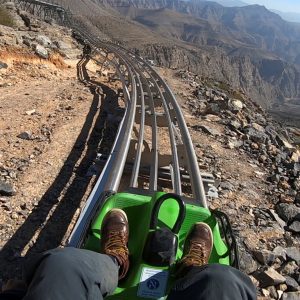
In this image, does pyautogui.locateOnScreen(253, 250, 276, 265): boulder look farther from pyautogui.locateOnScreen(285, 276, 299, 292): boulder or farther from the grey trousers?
the grey trousers

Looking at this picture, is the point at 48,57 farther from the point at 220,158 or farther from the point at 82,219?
the point at 82,219

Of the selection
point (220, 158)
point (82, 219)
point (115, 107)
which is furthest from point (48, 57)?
point (82, 219)

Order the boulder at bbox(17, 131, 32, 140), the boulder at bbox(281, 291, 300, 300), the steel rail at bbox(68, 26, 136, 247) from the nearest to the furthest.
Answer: the steel rail at bbox(68, 26, 136, 247)
the boulder at bbox(281, 291, 300, 300)
the boulder at bbox(17, 131, 32, 140)

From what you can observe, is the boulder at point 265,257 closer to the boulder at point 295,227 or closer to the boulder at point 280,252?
the boulder at point 280,252

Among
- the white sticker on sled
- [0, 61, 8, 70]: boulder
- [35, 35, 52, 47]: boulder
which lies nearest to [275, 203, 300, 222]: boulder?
the white sticker on sled

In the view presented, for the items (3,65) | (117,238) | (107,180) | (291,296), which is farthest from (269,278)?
(3,65)

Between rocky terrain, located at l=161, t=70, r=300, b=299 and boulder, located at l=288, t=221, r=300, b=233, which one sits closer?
rocky terrain, located at l=161, t=70, r=300, b=299

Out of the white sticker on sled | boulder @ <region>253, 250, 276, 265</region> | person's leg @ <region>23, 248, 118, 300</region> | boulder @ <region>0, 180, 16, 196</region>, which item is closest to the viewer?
person's leg @ <region>23, 248, 118, 300</region>

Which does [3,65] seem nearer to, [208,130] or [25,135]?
[25,135]
